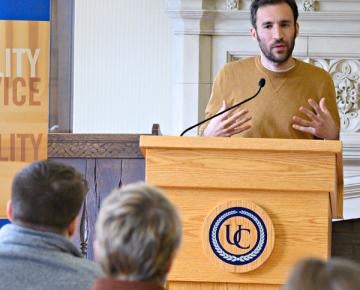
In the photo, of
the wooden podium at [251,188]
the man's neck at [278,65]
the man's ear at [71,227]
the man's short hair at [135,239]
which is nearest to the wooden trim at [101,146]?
the man's neck at [278,65]

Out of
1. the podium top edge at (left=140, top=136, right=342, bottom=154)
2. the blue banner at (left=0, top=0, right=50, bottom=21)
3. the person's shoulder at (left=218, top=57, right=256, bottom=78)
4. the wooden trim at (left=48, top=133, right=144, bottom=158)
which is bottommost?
the wooden trim at (left=48, top=133, right=144, bottom=158)

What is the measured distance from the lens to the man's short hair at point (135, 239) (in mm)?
2018

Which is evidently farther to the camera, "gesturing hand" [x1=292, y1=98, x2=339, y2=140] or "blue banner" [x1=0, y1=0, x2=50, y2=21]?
"blue banner" [x1=0, y1=0, x2=50, y2=21]

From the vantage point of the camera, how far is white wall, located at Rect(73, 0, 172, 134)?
23.6 ft

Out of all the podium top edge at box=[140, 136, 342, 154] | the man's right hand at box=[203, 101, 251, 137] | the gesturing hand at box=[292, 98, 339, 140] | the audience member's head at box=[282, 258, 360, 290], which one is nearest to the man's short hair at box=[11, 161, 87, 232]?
the podium top edge at box=[140, 136, 342, 154]

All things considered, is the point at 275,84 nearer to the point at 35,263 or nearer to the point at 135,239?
the point at 35,263

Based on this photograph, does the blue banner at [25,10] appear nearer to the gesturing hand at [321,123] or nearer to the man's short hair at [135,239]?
the gesturing hand at [321,123]

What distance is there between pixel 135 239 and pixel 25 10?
8.25 ft

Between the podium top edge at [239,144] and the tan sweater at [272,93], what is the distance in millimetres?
568

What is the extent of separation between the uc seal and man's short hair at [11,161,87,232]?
78 centimetres

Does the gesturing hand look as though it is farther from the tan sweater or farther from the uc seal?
the uc seal

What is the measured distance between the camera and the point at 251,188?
3.23m

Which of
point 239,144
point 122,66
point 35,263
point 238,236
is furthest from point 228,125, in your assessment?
point 122,66

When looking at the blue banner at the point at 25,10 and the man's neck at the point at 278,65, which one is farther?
the blue banner at the point at 25,10
